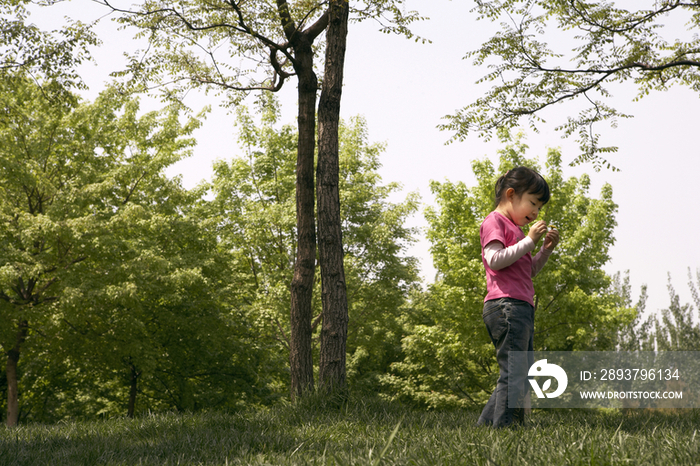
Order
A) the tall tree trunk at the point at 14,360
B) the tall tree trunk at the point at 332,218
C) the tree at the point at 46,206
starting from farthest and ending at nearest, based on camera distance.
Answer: the tall tree trunk at the point at 14,360 → the tree at the point at 46,206 → the tall tree trunk at the point at 332,218

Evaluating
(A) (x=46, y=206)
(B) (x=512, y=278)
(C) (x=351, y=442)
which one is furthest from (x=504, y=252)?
(A) (x=46, y=206)

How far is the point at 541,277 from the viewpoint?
60.9 ft

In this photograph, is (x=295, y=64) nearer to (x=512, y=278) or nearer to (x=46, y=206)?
(x=512, y=278)

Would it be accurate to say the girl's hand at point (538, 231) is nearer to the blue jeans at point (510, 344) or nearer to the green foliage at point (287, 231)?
A: the blue jeans at point (510, 344)

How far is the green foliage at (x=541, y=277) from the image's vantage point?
18.7 m

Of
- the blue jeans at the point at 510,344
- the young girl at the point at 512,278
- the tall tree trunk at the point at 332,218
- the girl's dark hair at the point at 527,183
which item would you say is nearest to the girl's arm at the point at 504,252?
Result: the young girl at the point at 512,278

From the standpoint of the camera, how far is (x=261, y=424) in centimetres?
421

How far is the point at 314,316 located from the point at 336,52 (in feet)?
54.0

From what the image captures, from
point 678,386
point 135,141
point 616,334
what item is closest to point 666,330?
point 616,334

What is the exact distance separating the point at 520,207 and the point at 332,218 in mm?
3362

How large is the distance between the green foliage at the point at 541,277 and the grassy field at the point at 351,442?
14362 mm

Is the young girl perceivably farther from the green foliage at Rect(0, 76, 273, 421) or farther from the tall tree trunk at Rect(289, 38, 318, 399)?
the green foliage at Rect(0, 76, 273, 421)

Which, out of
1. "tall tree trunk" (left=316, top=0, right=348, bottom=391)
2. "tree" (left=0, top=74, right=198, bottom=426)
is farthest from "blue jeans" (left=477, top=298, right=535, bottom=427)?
"tree" (left=0, top=74, right=198, bottom=426)

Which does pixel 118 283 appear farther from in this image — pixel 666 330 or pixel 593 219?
pixel 666 330
